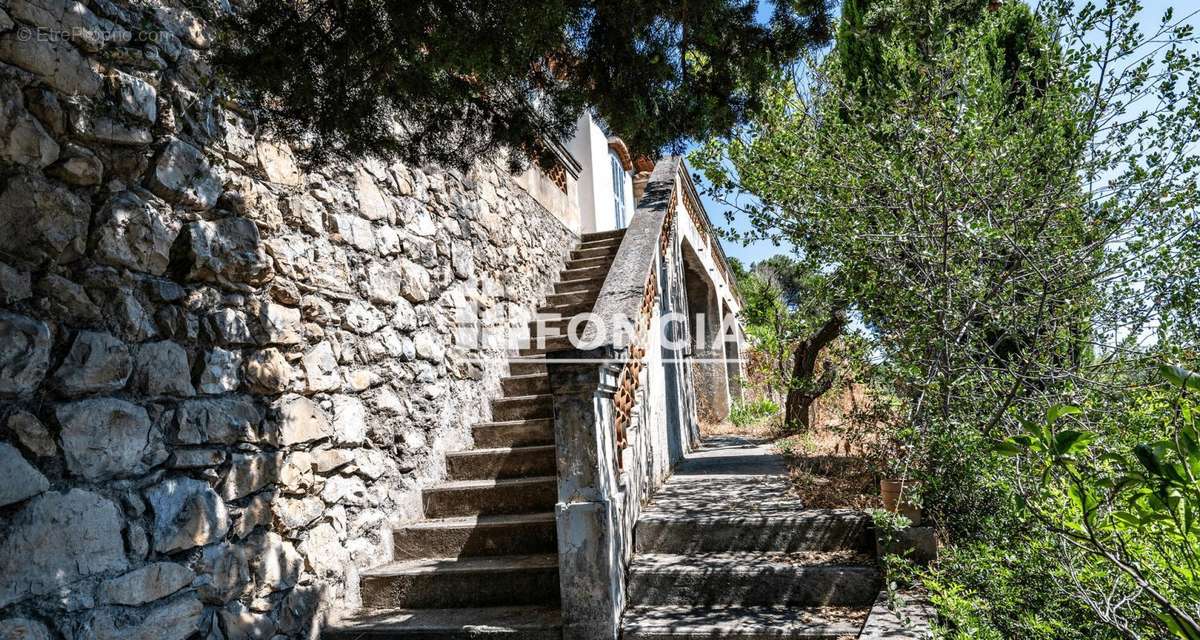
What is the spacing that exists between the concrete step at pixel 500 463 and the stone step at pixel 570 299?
6.97 ft

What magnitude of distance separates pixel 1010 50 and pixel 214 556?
24.5 feet

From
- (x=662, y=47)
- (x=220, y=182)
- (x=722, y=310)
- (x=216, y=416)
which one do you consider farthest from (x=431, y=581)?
(x=722, y=310)

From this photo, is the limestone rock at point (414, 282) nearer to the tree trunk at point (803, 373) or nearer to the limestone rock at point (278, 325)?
the limestone rock at point (278, 325)

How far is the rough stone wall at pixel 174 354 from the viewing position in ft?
6.73

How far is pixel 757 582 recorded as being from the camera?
10.6ft

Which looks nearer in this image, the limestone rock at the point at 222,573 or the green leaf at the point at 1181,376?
the green leaf at the point at 1181,376

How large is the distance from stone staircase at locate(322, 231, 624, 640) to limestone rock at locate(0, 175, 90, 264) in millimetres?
1894

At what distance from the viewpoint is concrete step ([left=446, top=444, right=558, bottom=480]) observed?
4.11 meters

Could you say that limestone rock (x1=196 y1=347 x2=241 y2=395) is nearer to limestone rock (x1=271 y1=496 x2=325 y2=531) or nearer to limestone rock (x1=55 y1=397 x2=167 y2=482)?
limestone rock (x1=55 y1=397 x2=167 y2=482)

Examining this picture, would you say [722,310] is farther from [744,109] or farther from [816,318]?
[744,109]

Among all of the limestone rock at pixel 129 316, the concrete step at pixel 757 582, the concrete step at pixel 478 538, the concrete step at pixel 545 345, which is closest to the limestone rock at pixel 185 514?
the limestone rock at pixel 129 316

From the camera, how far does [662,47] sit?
284 cm

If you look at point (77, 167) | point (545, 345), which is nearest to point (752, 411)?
point (545, 345)

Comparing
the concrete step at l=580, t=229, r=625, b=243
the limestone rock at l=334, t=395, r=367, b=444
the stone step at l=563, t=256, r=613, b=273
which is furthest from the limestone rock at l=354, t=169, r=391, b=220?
the concrete step at l=580, t=229, r=625, b=243
